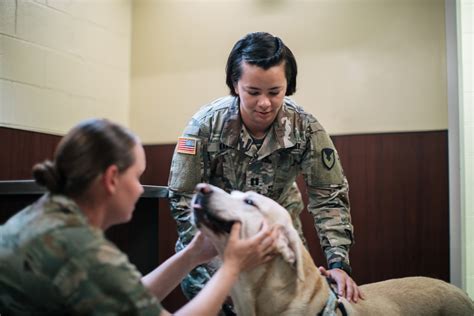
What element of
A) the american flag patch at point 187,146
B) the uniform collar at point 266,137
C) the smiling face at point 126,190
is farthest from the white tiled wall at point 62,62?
the smiling face at point 126,190

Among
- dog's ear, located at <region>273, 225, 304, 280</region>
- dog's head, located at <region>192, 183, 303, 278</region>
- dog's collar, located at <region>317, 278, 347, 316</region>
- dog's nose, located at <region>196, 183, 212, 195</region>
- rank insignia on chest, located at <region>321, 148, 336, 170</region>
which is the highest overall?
rank insignia on chest, located at <region>321, 148, 336, 170</region>

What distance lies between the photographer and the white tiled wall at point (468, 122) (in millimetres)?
3134

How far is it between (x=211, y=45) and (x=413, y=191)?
6.83 feet

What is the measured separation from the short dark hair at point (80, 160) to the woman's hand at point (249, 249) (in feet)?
1.47

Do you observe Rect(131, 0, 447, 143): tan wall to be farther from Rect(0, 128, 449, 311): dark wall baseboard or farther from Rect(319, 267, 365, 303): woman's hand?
Rect(319, 267, 365, 303): woman's hand

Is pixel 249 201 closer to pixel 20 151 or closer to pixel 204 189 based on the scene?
pixel 204 189

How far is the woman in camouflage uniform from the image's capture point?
125cm

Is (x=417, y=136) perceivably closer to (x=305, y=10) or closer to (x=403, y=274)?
(x=403, y=274)

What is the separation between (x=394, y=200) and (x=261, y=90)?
207cm

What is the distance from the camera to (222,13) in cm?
452

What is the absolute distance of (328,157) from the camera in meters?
2.52

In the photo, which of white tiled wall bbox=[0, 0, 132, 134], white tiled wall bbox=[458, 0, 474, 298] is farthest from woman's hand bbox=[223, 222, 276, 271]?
white tiled wall bbox=[0, 0, 132, 134]

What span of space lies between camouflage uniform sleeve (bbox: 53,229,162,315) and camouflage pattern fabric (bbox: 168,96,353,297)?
44.2 inches

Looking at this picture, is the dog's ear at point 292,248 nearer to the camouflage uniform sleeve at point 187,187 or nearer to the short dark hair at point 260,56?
the camouflage uniform sleeve at point 187,187
